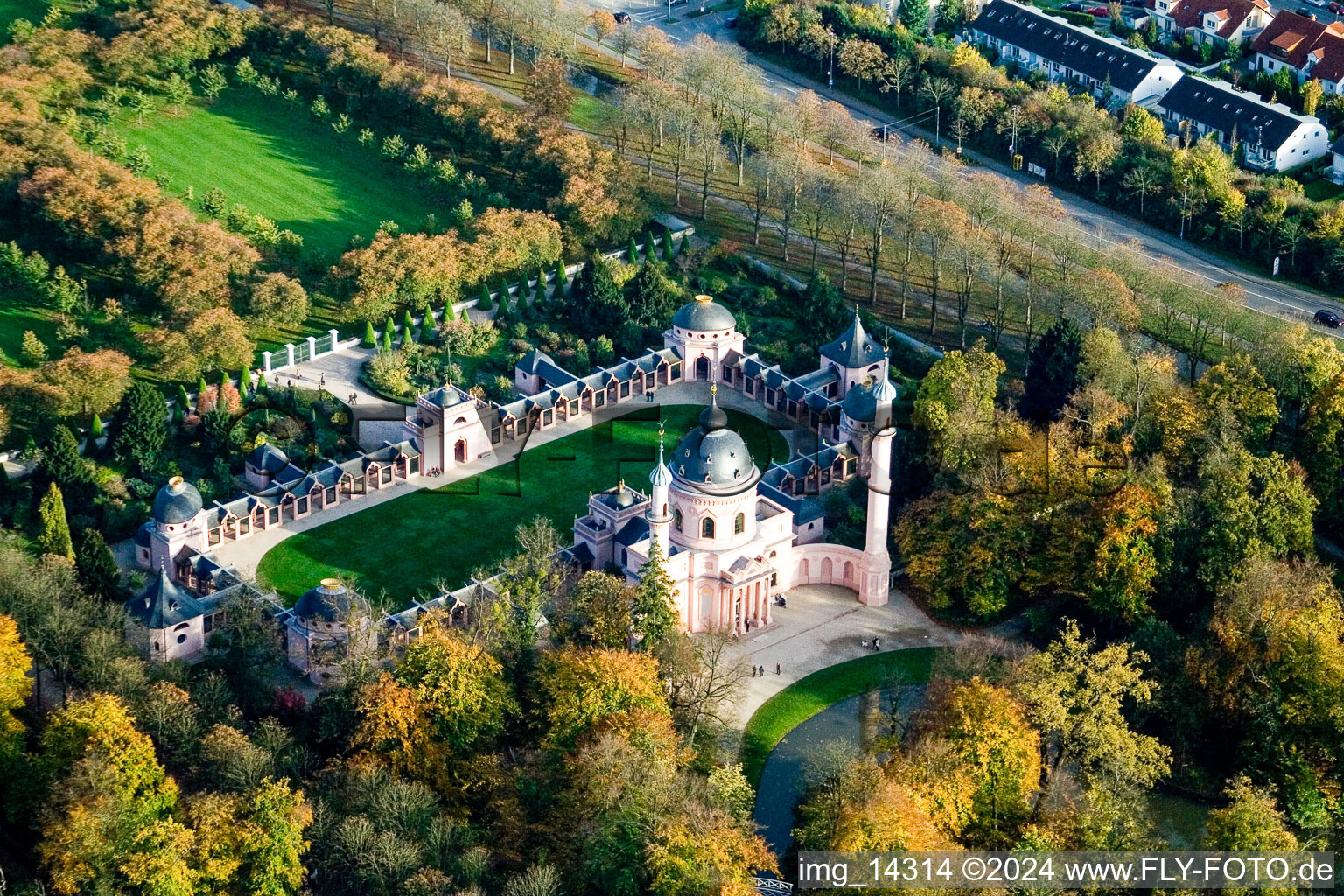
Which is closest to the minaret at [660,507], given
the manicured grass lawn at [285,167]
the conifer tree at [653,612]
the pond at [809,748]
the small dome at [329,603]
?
the conifer tree at [653,612]

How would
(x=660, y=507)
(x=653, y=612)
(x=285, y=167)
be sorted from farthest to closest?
(x=285, y=167) < (x=660, y=507) < (x=653, y=612)

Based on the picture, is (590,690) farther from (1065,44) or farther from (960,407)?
(1065,44)

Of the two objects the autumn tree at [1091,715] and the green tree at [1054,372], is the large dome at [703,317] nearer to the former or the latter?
the green tree at [1054,372]

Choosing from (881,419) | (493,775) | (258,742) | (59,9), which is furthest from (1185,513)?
(59,9)

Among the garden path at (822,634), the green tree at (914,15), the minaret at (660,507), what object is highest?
the green tree at (914,15)

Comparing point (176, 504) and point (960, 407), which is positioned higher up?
point (960, 407)

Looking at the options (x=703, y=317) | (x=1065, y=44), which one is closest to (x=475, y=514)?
(x=703, y=317)
